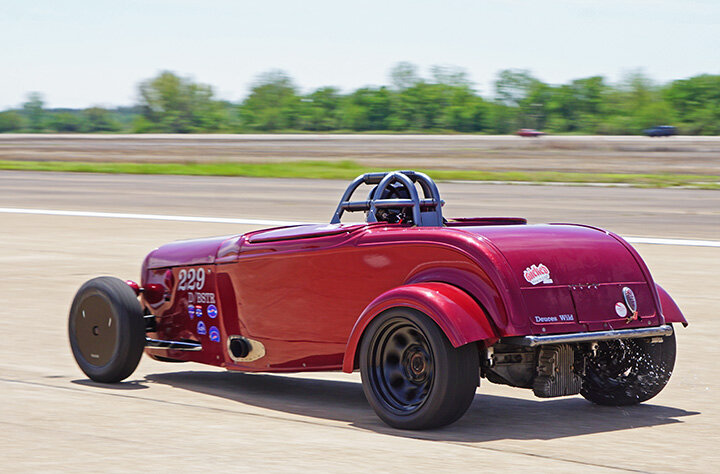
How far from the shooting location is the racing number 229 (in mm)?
7258

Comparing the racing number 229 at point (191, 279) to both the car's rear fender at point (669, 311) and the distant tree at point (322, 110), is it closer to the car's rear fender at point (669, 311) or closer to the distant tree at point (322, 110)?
the car's rear fender at point (669, 311)

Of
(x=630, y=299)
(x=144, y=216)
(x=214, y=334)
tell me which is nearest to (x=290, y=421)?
(x=214, y=334)

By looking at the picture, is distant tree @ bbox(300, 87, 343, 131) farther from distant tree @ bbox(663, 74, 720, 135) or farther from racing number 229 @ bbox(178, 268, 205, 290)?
racing number 229 @ bbox(178, 268, 205, 290)

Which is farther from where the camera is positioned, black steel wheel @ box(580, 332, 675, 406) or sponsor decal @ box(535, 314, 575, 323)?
black steel wheel @ box(580, 332, 675, 406)

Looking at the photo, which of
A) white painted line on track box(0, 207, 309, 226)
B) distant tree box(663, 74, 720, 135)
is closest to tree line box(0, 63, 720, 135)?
distant tree box(663, 74, 720, 135)

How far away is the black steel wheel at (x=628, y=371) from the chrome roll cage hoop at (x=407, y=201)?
1.20 metres

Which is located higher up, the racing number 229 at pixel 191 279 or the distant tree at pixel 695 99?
the distant tree at pixel 695 99

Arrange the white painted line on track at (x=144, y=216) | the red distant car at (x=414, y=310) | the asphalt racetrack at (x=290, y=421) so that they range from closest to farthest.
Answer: the asphalt racetrack at (x=290, y=421) < the red distant car at (x=414, y=310) < the white painted line on track at (x=144, y=216)

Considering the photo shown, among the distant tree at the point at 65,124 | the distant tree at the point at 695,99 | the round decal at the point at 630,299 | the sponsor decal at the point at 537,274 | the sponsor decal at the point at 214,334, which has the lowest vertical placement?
the sponsor decal at the point at 214,334

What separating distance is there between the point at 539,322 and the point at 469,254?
1.55 ft

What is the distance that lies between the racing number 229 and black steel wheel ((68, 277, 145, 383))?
0.31m

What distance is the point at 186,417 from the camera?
20.7 ft

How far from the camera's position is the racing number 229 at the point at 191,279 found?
7258 millimetres

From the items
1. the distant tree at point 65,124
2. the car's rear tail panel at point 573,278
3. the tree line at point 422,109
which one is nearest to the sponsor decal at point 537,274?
the car's rear tail panel at point 573,278
